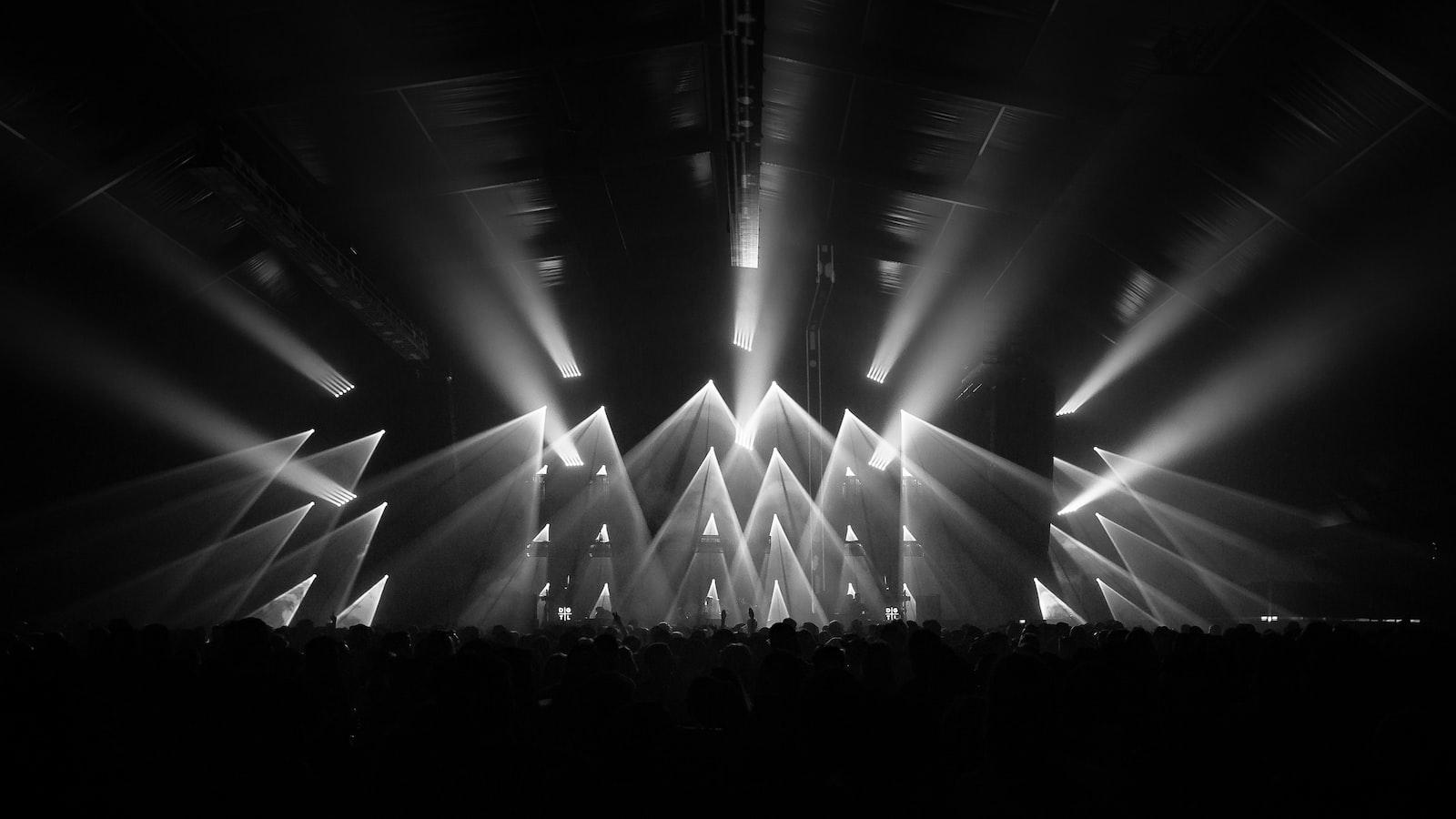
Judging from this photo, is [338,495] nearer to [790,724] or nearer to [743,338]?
[743,338]

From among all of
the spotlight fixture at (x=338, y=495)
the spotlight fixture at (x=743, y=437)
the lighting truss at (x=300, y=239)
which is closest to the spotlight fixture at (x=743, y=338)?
the spotlight fixture at (x=743, y=437)

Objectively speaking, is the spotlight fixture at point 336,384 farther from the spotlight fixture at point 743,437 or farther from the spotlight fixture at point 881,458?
the spotlight fixture at point 881,458

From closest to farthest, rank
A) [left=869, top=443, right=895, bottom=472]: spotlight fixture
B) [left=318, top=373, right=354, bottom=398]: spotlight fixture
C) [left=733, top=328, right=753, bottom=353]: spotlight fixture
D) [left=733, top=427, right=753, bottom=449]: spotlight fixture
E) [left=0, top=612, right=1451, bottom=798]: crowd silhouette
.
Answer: [left=0, top=612, right=1451, bottom=798]: crowd silhouette → [left=318, top=373, right=354, bottom=398]: spotlight fixture → [left=733, top=328, right=753, bottom=353]: spotlight fixture → [left=869, top=443, right=895, bottom=472]: spotlight fixture → [left=733, top=427, right=753, bottom=449]: spotlight fixture

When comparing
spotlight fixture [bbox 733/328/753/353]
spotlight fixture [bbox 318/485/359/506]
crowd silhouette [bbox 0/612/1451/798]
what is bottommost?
crowd silhouette [bbox 0/612/1451/798]

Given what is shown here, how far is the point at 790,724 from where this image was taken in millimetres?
4059

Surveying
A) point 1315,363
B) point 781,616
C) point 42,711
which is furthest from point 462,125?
point 781,616

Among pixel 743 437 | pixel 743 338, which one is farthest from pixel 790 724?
pixel 743 437

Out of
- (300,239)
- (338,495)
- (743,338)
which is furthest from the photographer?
(743,338)

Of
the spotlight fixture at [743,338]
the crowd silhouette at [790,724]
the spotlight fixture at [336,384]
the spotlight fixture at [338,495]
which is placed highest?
the spotlight fixture at [743,338]

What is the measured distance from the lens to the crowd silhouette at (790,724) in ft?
9.55

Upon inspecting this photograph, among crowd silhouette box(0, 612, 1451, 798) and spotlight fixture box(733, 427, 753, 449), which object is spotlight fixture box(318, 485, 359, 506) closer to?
spotlight fixture box(733, 427, 753, 449)

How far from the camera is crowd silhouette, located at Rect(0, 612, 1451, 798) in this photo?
9.55 ft

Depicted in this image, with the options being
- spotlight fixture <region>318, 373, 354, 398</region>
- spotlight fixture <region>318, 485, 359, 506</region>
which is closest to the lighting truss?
spotlight fixture <region>318, 373, 354, 398</region>

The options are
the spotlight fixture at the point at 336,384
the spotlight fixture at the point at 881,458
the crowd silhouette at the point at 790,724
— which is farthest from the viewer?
the spotlight fixture at the point at 881,458
